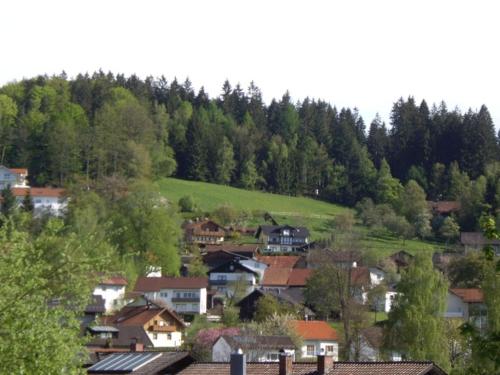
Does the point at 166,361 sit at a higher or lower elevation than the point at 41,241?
lower

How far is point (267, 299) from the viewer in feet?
256

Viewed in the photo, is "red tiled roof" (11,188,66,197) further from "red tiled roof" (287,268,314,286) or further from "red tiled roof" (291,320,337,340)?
"red tiled roof" (291,320,337,340)

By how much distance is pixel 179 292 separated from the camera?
89.1 metres

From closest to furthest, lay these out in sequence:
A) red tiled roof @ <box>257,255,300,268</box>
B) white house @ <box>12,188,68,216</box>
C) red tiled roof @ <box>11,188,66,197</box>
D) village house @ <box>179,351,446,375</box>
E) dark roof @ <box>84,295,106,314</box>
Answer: village house @ <box>179,351,446,375</box>, dark roof @ <box>84,295,106,314</box>, red tiled roof @ <box>257,255,300,268</box>, white house @ <box>12,188,68,216</box>, red tiled roof @ <box>11,188,66,197</box>

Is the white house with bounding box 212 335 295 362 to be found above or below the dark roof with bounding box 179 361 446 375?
below

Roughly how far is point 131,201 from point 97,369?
65.0 m

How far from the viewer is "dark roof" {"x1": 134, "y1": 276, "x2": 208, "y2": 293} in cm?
8819

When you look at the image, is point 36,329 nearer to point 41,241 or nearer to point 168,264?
point 41,241

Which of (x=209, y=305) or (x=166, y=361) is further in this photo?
(x=209, y=305)

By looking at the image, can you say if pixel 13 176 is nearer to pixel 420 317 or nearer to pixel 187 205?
pixel 187 205

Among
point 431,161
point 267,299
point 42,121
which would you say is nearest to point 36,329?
point 267,299

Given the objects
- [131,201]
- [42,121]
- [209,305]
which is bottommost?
[209,305]

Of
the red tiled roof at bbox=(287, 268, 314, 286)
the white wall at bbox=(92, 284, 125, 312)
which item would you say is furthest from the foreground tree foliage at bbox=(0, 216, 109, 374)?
the red tiled roof at bbox=(287, 268, 314, 286)

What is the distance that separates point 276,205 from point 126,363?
106512mm
